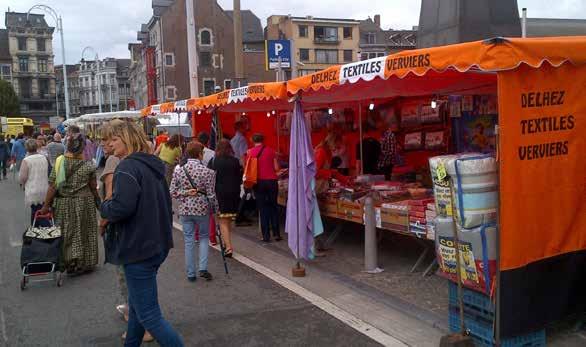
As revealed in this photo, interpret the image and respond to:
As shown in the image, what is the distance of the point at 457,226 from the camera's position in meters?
4.09

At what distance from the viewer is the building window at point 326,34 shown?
75750mm

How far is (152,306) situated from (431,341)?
2351 millimetres

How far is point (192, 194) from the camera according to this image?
20.2 feet

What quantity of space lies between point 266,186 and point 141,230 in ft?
15.7

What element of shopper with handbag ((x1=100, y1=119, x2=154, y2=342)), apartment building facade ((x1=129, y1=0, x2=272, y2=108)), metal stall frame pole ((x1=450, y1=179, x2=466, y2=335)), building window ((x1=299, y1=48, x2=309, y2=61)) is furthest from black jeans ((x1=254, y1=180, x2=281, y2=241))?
building window ((x1=299, y1=48, x2=309, y2=61))

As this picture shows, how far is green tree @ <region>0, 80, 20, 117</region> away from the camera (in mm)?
75188

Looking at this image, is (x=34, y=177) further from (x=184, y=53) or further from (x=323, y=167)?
(x=184, y=53)

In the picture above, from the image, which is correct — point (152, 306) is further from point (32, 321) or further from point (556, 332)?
point (556, 332)

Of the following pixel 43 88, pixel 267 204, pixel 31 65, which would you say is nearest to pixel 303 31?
pixel 43 88

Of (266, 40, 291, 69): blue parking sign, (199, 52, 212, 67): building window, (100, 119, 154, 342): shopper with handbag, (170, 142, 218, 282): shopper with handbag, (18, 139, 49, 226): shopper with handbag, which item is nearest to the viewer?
(100, 119, 154, 342): shopper with handbag

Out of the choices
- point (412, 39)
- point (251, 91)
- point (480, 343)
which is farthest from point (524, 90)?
point (412, 39)

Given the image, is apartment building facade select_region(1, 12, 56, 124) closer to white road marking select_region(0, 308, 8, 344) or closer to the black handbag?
white road marking select_region(0, 308, 8, 344)

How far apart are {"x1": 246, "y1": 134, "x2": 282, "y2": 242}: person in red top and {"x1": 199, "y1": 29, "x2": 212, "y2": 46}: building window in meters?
56.5

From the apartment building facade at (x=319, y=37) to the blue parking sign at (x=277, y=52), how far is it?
62881 millimetres
